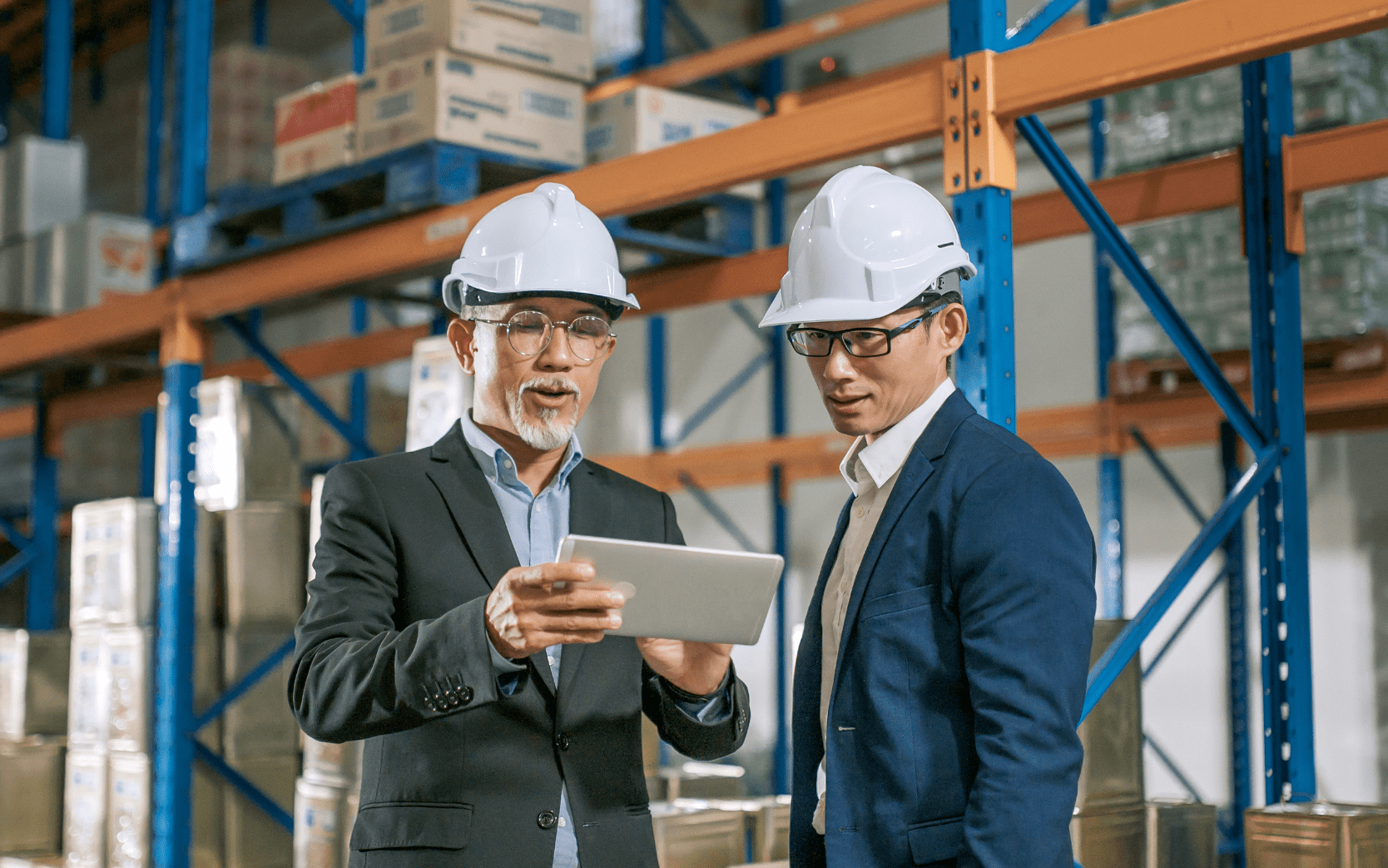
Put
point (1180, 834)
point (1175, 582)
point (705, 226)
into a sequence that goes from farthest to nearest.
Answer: point (705, 226)
point (1180, 834)
point (1175, 582)

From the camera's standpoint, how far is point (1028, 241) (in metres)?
5.80

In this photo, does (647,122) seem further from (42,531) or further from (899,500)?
(42,531)

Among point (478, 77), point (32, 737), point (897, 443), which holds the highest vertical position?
point (478, 77)

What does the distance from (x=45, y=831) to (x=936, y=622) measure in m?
6.29

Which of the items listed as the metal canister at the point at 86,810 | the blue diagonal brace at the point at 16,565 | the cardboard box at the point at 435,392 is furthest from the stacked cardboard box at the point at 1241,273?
the blue diagonal brace at the point at 16,565

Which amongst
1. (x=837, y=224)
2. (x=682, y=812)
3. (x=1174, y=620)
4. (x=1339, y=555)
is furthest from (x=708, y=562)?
(x=1174, y=620)

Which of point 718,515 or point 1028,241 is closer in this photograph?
point 1028,241

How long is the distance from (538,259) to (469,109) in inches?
116

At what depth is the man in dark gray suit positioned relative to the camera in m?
2.05

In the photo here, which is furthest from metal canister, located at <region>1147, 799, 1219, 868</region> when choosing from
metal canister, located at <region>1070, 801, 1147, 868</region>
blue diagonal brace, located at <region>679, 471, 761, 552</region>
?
blue diagonal brace, located at <region>679, 471, 761, 552</region>

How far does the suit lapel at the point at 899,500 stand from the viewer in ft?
7.27

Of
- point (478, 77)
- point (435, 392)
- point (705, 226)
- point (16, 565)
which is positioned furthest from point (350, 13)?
point (16, 565)

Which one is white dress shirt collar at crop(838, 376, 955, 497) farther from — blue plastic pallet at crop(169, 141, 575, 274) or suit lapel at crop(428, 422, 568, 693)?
blue plastic pallet at crop(169, 141, 575, 274)

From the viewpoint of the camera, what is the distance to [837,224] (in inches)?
97.6
